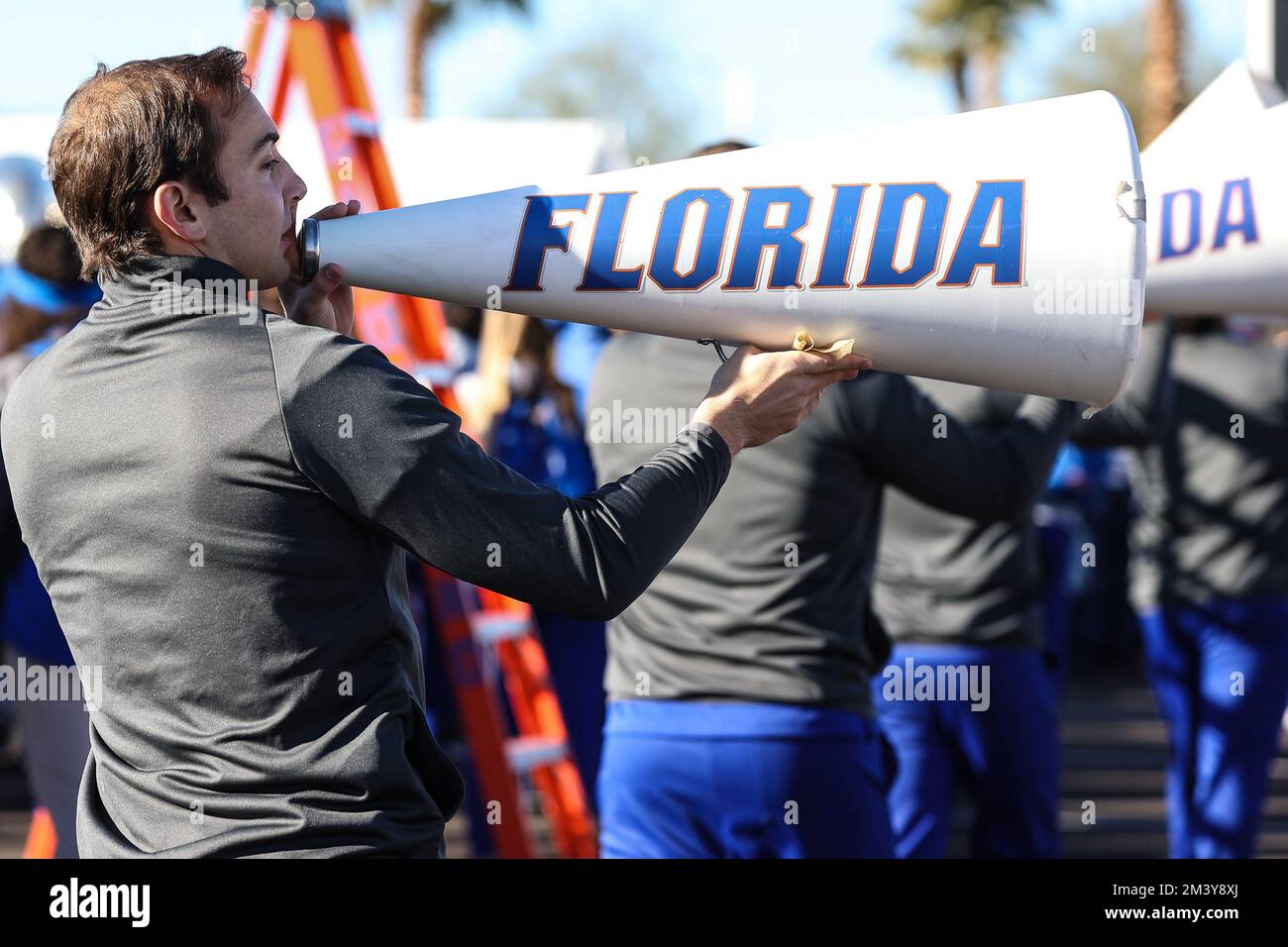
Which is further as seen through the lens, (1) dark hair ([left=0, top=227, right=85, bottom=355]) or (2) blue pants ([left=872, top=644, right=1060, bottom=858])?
(2) blue pants ([left=872, top=644, right=1060, bottom=858])

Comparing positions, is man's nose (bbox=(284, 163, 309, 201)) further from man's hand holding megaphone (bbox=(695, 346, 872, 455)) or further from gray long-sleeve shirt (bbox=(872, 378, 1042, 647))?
gray long-sleeve shirt (bbox=(872, 378, 1042, 647))

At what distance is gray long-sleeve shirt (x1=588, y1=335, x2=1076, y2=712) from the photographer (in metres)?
2.60

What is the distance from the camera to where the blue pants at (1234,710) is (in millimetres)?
4191

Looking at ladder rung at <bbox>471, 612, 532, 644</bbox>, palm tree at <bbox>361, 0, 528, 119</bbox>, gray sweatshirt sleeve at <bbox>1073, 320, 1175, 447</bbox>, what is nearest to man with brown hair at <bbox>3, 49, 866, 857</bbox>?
gray sweatshirt sleeve at <bbox>1073, 320, 1175, 447</bbox>

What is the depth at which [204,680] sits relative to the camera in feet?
5.37

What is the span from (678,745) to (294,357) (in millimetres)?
1291

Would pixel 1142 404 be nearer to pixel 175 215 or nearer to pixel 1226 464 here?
pixel 1226 464

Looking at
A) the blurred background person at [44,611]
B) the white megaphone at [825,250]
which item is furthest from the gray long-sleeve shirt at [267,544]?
the blurred background person at [44,611]

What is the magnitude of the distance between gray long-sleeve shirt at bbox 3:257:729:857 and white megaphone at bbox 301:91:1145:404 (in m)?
0.22

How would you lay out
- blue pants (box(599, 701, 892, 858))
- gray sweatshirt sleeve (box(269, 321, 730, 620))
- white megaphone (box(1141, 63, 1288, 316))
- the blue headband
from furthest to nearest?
the blue headband, blue pants (box(599, 701, 892, 858)), white megaphone (box(1141, 63, 1288, 316)), gray sweatshirt sleeve (box(269, 321, 730, 620))

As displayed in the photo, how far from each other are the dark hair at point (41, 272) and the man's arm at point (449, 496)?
7.24 ft

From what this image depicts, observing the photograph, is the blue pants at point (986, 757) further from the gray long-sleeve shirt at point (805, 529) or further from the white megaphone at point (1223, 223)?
the white megaphone at point (1223, 223)
